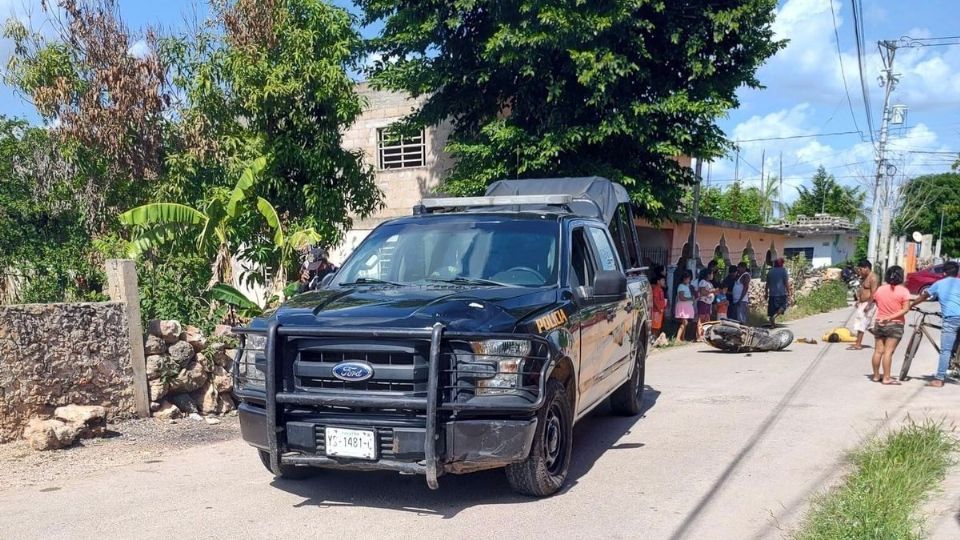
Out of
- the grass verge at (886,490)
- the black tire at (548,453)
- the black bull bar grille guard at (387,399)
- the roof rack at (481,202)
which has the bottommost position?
the grass verge at (886,490)

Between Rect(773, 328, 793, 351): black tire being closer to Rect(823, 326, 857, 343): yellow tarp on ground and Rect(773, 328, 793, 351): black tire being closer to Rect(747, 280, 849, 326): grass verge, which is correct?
Rect(823, 326, 857, 343): yellow tarp on ground

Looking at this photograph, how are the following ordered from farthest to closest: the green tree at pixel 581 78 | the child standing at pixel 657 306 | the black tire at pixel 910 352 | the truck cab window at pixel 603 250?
the child standing at pixel 657 306 < the green tree at pixel 581 78 < the black tire at pixel 910 352 < the truck cab window at pixel 603 250

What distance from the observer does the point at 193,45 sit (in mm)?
12086

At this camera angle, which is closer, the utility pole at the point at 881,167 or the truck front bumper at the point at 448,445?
the truck front bumper at the point at 448,445

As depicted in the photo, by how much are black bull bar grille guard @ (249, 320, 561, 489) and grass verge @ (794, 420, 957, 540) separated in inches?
74.1

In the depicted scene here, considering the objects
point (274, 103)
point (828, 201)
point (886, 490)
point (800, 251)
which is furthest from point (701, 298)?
point (828, 201)

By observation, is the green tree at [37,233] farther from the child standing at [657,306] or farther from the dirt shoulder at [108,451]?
the child standing at [657,306]

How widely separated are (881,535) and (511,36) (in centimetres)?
1009

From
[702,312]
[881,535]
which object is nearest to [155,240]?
[881,535]

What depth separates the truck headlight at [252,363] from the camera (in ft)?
17.1

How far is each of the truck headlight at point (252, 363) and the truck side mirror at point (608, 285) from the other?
2399 millimetres

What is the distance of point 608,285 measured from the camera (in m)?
5.82

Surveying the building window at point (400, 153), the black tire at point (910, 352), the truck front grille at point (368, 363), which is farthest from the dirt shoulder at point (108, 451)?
the building window at point (400, 153)

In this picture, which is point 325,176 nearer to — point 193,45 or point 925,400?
point 193,45
